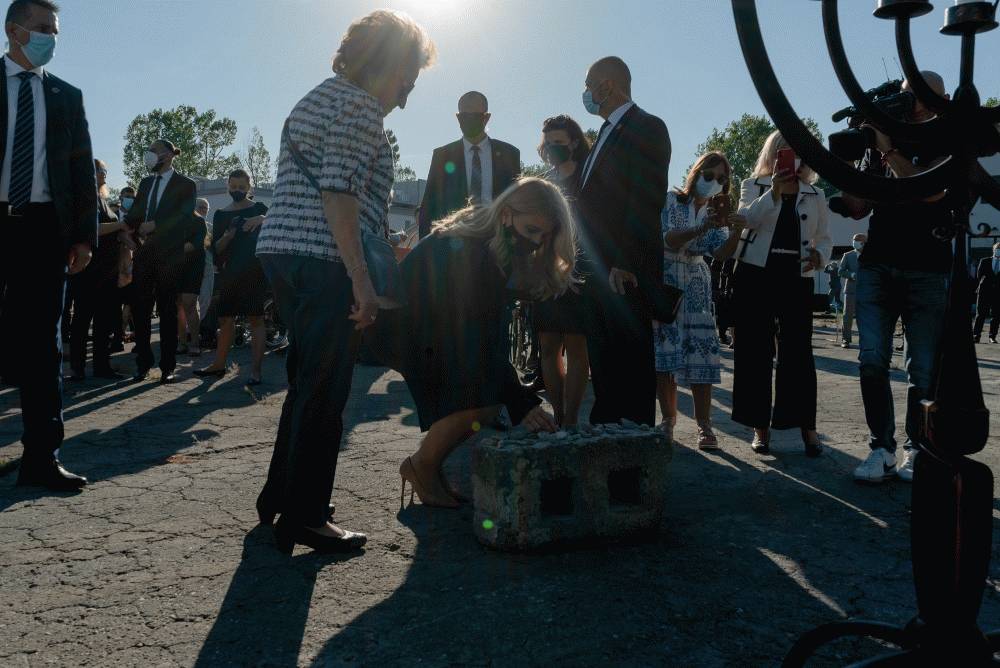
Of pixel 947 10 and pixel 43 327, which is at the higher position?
pixel 947 10

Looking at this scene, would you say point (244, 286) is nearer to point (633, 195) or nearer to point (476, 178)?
point (476, 178)

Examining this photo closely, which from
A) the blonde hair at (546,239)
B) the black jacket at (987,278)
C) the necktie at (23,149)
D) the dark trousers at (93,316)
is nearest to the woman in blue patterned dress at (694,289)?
the blonde hair at (546,239)

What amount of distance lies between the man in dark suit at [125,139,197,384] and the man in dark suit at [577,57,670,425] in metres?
4.95

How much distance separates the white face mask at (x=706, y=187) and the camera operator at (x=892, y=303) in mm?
1122

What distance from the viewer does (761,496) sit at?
374 centimetres

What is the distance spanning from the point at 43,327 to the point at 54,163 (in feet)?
2.40

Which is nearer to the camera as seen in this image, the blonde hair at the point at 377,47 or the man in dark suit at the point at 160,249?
the blonde hair at the point at 377,47

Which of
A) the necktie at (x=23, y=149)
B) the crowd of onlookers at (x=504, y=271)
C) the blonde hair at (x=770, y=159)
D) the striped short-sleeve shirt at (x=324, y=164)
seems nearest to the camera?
the striped short-sleeve shirt at (x=324, y=164)

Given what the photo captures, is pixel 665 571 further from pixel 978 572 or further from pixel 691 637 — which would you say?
pixel 978 572

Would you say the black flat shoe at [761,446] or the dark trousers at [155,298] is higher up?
the dark trousers at [155,298]

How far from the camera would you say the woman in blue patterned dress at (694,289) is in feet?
16.1

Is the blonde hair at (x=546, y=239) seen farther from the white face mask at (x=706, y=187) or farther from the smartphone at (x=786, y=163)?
the white face mask at (x=706, y=187)

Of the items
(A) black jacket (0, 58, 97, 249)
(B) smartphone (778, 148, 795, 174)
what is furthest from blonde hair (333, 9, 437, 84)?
(B) smartphone (778, 148, 795, 174)

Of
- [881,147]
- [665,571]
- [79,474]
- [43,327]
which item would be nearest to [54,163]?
[43,327]
